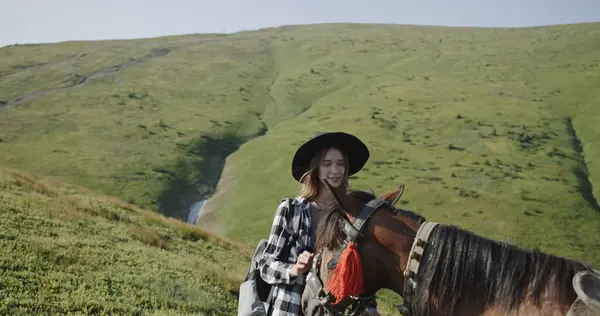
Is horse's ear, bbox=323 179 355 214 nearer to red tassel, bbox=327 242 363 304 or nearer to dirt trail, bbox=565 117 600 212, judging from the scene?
red tassel, bbox=327 242 363 304

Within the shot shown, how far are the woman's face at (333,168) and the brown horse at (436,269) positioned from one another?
109 cm

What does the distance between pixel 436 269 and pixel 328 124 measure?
49.4 metres

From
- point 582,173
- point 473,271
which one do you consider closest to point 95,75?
point 582,173

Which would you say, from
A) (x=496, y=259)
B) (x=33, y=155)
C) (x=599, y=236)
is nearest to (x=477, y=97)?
(x=599, y=236)

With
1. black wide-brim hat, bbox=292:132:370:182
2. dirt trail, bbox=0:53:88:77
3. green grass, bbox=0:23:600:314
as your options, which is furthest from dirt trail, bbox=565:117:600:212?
dirt trail, bbox=0:53:88:77

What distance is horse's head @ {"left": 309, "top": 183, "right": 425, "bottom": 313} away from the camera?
3.23 meters

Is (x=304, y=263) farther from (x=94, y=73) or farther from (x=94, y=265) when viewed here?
(x=94, y=73)

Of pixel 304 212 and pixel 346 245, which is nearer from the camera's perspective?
pixel 346 245

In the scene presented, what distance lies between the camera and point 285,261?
4.31 m

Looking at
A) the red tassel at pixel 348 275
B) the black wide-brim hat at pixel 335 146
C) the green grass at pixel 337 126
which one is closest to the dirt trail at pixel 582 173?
the green grass at pixel 337 126

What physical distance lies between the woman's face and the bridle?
110cm

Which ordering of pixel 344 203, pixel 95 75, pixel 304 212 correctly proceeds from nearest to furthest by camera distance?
pixel 344 203
pixel 304 212
pixel 95 75

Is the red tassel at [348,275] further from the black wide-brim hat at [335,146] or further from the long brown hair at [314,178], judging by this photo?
the black wide-brim hat at [335,146]

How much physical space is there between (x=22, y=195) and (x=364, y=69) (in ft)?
234
